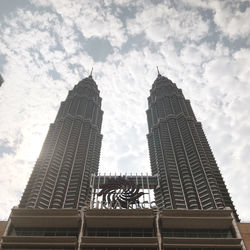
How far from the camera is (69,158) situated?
124m

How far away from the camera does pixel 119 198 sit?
5394cm

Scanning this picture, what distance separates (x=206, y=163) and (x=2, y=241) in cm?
9126

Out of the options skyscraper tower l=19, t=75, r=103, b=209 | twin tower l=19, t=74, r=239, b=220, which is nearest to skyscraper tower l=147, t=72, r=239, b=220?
twin tower l=19, t=74, r=239, b=220

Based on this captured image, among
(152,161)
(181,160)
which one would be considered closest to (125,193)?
(181,160)

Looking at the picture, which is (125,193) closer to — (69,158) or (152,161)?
(69,158)

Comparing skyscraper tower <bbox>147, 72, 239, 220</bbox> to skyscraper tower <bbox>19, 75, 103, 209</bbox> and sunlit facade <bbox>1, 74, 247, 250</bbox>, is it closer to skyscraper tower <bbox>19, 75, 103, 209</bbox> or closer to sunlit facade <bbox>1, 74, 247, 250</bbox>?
sunlit facade <bbox>1, 74, 247, 250</bbox>

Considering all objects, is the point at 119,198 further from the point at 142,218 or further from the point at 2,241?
the point at 2,241

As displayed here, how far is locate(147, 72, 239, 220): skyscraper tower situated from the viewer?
105188 millimetres

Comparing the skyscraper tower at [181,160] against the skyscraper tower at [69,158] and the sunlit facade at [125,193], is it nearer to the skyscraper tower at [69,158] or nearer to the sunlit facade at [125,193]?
the sunlit facade at [125,193]

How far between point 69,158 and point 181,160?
5168 centimetres

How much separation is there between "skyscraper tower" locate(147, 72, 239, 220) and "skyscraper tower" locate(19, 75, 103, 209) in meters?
32.0

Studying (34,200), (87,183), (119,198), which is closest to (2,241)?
(119,198)

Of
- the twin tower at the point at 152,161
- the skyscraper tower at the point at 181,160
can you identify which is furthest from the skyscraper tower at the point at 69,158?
the skyscraper tower at the point at 181,160

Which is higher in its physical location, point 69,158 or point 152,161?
point 152,161
